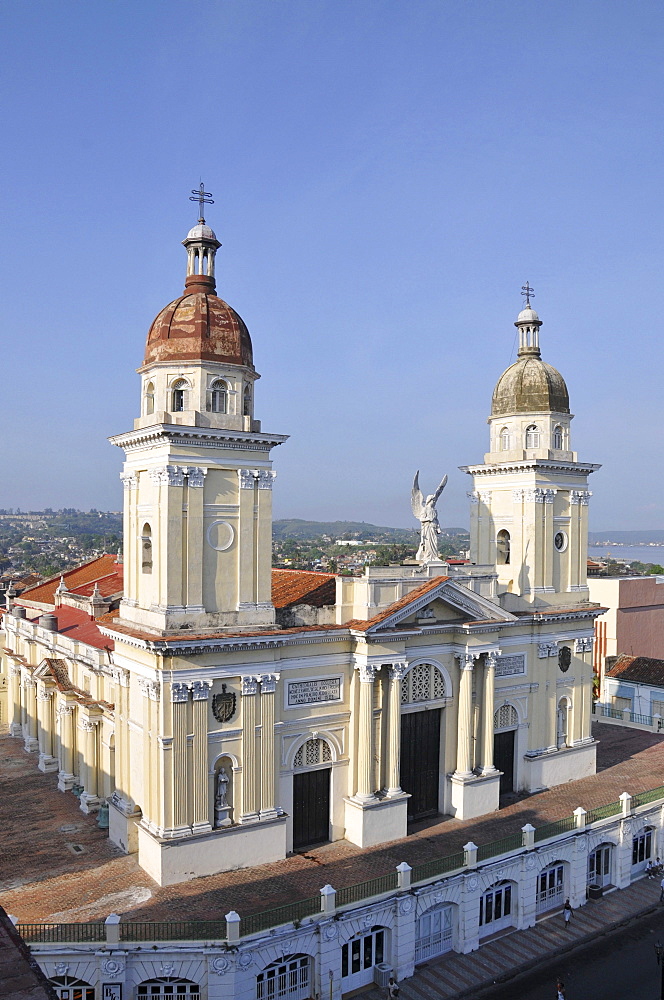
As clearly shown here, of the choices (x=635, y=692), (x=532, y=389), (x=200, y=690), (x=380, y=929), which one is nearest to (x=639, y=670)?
(x=635, y=692)

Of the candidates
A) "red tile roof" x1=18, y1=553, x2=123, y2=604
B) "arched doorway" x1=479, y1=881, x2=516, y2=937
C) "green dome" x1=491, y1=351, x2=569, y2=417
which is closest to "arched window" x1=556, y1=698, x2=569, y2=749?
"arched doorway" x1=479, y1=881, x2=516, y2=937

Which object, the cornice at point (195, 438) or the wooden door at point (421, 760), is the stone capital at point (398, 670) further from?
the cornice at point (195, 438)

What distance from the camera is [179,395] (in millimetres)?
22203

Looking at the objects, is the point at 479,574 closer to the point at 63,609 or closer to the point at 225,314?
the point at 225,314

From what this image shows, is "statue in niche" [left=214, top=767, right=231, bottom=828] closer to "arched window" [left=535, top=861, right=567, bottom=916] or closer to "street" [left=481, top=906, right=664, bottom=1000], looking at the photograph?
"street" [left=481, top=906, right=664, bottom=1000]

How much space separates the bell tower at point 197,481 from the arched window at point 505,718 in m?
9.92

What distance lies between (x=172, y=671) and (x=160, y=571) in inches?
103

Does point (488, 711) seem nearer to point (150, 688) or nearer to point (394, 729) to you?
point (394, 729)

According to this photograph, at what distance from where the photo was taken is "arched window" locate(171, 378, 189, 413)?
2203cm

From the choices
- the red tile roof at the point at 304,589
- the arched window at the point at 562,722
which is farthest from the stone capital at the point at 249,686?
the arched window at the point at 562,722

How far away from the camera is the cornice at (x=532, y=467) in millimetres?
28031

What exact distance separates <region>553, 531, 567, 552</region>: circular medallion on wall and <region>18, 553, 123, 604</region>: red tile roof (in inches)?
779

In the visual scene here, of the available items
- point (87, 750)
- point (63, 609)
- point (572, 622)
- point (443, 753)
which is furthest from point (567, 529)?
point (63, 609)

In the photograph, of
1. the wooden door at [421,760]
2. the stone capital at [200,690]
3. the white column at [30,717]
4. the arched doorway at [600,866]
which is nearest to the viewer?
the stone capital at [200,690]
